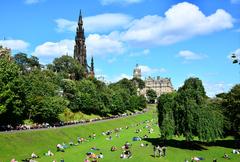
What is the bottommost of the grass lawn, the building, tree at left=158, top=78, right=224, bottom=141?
the grass lawn

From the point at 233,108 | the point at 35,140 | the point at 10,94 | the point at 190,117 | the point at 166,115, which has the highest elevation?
the point at 10,94

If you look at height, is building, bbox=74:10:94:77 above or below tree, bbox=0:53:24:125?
above

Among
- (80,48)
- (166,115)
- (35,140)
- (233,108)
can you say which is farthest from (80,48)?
(166,115)

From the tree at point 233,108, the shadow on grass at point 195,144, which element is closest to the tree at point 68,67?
the shadow on grass at point 195,144

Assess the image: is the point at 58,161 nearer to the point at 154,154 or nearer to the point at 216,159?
A: the point at 154,154

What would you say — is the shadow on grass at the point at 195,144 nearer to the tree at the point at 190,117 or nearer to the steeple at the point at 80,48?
the tree at the point at 190,117

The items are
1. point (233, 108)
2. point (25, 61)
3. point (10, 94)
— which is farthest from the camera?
point (25, 61)

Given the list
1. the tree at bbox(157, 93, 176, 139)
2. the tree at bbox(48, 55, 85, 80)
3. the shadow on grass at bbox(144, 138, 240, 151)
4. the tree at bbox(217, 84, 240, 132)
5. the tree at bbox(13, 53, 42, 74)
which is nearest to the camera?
the tree at bbox(157, 93, 176, 139)

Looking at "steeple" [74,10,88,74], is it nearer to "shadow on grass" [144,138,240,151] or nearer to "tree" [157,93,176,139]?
"shadow on grass" [144,138,240,151]

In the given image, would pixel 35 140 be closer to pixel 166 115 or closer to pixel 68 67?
pixel 166 115

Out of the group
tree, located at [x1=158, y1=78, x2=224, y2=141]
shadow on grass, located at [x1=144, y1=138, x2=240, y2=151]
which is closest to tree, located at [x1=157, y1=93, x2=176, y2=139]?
tree, located at [x1=158, y1=78, x2=224, y2=141]

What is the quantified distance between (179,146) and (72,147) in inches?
640

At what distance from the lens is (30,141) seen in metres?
57.7

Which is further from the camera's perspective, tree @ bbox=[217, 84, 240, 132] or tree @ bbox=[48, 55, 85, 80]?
tree @ bbox=[48, 55, 85, 80]
